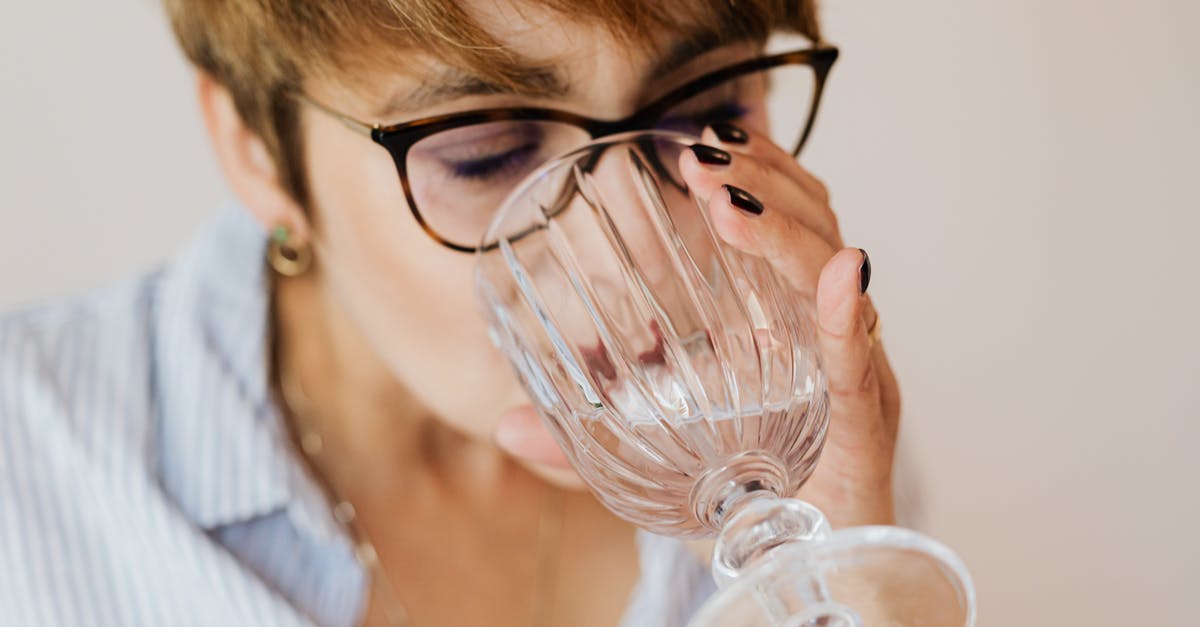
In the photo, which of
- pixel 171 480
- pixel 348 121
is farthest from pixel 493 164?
pixel 171 480

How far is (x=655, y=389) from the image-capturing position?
0.64 meters

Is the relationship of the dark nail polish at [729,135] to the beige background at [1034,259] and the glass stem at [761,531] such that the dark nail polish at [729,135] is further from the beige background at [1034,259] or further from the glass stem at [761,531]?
the beige background at [1034,259]

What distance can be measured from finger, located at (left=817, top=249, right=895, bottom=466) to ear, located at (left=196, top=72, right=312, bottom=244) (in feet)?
1.79

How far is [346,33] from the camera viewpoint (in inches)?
32.6

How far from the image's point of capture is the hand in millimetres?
657

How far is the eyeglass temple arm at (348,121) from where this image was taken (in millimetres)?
862

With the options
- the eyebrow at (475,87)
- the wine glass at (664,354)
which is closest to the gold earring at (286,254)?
the eyebrow at (475,87)

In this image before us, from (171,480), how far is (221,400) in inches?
3.5

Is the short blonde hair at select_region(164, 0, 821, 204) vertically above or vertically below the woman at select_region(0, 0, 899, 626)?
above

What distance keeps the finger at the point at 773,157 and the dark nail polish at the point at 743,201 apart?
0.25ft

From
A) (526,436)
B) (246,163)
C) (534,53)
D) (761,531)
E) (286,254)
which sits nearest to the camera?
(761,531)

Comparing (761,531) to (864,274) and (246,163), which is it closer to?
(864,274)

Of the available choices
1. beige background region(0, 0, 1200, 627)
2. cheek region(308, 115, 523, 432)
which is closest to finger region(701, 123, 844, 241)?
cheek region(308, 115, 523, 432)

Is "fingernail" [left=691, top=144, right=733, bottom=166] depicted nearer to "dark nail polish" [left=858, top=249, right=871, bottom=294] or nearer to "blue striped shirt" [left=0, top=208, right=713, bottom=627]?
"dark nail polish" [left=858, top=249, right=871, bottom=294]
